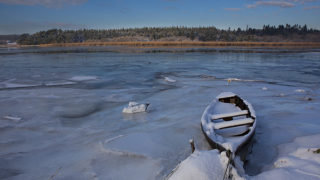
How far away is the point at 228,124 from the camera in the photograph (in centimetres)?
546

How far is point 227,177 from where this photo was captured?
315 centimetres

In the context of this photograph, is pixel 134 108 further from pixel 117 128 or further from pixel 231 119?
pixel 231 119

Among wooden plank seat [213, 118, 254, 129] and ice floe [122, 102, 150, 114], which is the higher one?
wooden plank seat [213, 118, 254, 129]

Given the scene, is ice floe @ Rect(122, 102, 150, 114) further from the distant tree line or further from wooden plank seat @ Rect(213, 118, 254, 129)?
the distant tree line

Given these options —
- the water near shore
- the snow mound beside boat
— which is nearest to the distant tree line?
the water near shore

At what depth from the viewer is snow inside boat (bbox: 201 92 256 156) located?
4.27m

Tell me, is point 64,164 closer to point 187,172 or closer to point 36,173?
point 36,173

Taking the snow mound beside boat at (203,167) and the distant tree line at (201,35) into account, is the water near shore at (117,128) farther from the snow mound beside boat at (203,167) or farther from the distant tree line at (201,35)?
the distant tree line at (201,35)

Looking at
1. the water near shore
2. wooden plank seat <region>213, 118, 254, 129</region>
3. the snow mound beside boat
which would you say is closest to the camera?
the snow mound beside boat

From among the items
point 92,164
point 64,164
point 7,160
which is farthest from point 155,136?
point 7,160

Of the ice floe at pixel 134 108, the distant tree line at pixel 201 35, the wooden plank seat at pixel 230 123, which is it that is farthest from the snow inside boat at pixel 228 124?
the distant tree line at pixel 201 35

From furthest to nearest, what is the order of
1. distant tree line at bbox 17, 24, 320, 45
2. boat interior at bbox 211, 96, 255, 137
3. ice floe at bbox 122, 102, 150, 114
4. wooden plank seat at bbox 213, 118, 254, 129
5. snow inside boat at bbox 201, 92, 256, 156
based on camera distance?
distant tree line at bbox 17, 24, 320, 45
ice floe at bbox 122, 102, 150, 114
boat interior at bbox 211, 96, 255, 137
wooden plank seat at bbox 213, 118, 254, 129
snow inside boat at bbox 201, 92, 256, 156

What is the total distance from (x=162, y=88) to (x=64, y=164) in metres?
7.62

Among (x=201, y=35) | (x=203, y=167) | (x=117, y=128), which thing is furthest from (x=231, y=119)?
(x=201, y=35)
